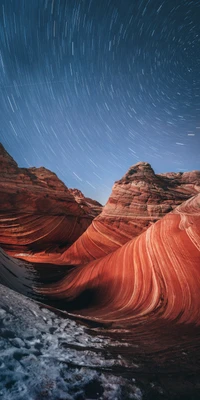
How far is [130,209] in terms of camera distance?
519 inches

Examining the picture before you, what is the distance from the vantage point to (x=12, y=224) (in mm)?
19109

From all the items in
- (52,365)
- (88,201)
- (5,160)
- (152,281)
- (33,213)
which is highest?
(88,201)

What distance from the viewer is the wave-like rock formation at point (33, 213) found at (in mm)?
18875

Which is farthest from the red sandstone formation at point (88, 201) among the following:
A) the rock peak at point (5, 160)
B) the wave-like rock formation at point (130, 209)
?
the wave-like rock formation at point (130, 209)

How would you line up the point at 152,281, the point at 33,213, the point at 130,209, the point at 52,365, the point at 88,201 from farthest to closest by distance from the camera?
the point at 88,201 → the point at 33,213 → the point at 130,209 → the point at 152,281 → the point at 52,365

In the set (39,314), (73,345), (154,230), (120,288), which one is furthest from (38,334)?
(154,230)

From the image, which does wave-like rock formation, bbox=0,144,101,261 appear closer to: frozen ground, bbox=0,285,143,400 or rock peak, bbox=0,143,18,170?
rock peak, bbox=0,143,18,170

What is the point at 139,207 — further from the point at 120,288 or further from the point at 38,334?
the point at 38,334

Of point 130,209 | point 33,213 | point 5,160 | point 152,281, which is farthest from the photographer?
point 5,160

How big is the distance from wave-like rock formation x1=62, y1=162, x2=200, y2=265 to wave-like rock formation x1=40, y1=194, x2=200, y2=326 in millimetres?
5068

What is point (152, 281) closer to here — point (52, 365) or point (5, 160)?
point (52, 365)

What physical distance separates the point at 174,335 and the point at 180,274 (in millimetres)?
1904

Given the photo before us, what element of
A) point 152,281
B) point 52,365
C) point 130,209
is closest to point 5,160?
point 130,209

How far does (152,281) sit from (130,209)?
8.33 m
